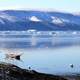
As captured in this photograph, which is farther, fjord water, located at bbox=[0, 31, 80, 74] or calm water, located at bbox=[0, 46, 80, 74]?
fjord water, located at bbox=[0, 31, 80, 74]

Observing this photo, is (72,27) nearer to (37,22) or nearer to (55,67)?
(37,22)

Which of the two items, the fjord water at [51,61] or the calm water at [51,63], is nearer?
the calm water at [51,63]

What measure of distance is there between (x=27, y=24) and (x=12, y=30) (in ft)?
46.4

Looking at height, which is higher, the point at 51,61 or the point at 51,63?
the point at 51,63

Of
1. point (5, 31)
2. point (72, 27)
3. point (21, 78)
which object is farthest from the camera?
point (72, 27)

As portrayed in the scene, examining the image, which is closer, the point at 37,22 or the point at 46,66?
the point at 46,66

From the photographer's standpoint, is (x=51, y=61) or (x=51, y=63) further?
(x=51, y=61)

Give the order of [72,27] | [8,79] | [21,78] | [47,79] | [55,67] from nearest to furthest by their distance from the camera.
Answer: [8,79] < [21,78] < [47,79] < [55,67] < [72,27]

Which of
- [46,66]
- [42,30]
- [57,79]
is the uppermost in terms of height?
[57,79]

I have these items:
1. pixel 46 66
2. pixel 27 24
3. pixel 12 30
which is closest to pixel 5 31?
pixel 12 30

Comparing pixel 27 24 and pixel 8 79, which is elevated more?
pixel 8 79

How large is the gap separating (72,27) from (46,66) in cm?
14989

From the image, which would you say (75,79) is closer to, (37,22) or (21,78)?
(21,78)

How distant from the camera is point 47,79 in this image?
1211 centimetres
